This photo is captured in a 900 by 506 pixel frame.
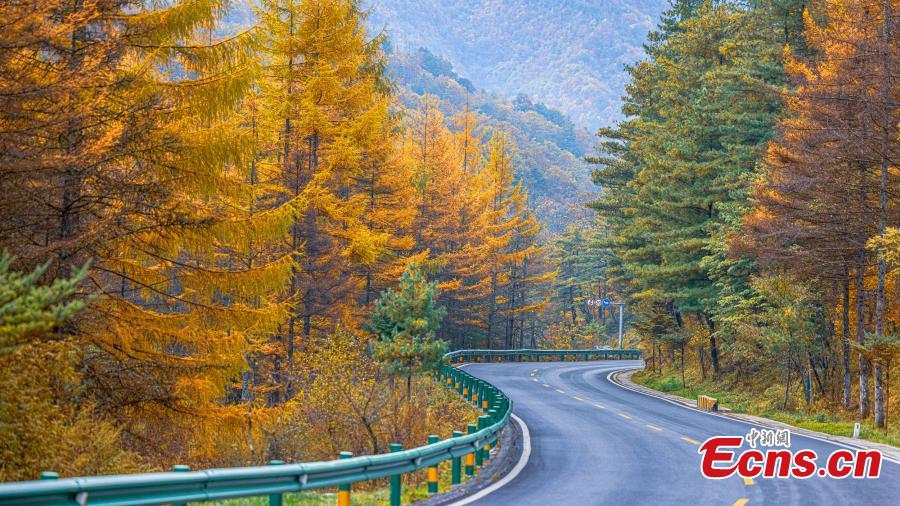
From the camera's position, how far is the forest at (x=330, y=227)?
11602 millimetres

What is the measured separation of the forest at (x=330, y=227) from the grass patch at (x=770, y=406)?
0.24 metres

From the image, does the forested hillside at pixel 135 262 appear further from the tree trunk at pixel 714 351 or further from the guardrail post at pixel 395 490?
the tree trunk at pixel 714 351

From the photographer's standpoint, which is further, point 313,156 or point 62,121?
point 313,156

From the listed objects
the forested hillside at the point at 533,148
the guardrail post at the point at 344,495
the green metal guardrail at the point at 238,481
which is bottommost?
the guardrail post at the point at 344,495

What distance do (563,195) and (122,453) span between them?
14275 centimetres

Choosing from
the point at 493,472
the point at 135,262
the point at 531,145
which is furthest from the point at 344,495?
the point at 531,145

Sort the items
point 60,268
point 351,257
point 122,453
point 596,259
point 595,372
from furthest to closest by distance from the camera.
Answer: point 596,259 < point 595,372 < point 351,257 < point 60,268 < point 122,453

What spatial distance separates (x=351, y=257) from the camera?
2950cm

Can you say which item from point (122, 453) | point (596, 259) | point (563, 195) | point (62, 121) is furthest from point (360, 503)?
point (563, 195)

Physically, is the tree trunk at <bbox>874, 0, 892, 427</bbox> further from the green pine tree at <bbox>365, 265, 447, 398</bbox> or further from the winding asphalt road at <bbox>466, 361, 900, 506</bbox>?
the green pine tree at <bbox>365, 265, 447, 398</bbox>

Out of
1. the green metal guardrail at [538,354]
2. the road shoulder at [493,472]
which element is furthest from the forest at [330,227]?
the green metal guardrail at [538,354]

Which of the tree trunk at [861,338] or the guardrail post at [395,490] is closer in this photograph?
the guardrail post at [395,490]

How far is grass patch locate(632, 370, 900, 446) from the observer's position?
904 inches

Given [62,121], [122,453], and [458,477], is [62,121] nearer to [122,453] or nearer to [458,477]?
[122,453]
